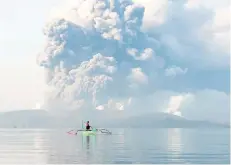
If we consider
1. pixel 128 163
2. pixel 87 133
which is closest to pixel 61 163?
pixel 128 163

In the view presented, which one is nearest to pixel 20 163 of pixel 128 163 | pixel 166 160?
pixel 128 163

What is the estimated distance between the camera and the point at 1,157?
152 ft

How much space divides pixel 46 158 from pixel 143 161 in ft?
28.9

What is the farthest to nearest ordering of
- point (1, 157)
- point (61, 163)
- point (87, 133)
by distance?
point (87, 133)
point (1, 157)
point (61, 163)

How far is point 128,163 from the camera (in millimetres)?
41750

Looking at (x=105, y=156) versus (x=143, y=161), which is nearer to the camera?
(x=143, y=161)

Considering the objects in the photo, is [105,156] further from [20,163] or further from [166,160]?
[20,163]

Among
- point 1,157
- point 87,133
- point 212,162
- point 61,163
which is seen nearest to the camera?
point 61,163

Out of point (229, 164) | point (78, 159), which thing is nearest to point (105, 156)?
point (78, 159)

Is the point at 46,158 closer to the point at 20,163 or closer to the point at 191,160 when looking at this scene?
the point at 20,163

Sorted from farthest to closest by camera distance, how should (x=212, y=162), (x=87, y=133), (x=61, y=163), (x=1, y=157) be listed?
(x=87, y=133) → (x=1, y=157) → (x=212, y=162) → (x=61, y=163)

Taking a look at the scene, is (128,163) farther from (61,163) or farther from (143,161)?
(61,163)

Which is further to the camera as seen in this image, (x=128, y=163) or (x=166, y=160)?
(x=166, y=160)

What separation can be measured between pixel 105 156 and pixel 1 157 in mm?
9347
